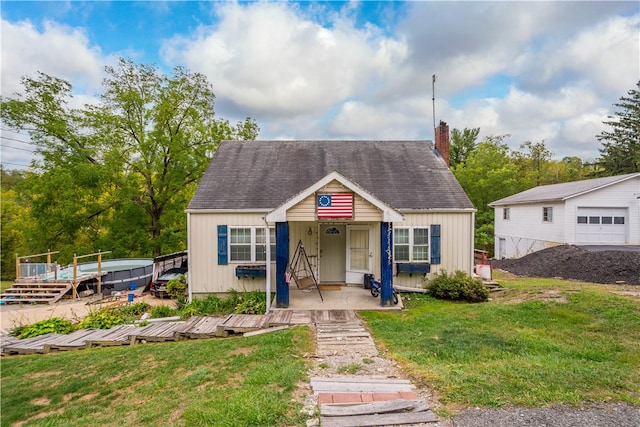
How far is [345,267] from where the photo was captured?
11.2m

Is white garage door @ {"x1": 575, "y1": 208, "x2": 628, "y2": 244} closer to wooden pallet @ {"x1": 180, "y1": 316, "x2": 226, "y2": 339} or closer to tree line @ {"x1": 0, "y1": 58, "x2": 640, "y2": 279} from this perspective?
wooden pallet @ {"x1": 180, "y1": 316, "x2": 226, "y2": 339}

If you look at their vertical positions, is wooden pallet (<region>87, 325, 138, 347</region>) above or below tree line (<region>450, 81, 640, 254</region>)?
below

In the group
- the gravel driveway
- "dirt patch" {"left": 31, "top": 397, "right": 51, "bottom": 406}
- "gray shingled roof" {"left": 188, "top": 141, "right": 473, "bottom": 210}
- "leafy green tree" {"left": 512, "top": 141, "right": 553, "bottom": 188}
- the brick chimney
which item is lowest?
"dirt patch" {"left": 31, "top": 397, "right": 51, "bottom": 406}

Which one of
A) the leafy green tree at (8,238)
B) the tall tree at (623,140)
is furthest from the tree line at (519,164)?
the leafy green tree at (8,238)

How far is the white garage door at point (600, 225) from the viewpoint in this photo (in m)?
17.8

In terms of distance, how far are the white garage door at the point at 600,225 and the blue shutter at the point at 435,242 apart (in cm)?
1311

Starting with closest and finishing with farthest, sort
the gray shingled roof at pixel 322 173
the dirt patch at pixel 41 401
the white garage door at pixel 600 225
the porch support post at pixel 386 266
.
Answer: the dirt patch at pixel 41 401 → the porch support post at pixel 386 266 → the gray shingled roof at pixel 322 173 → the white garage door at pixel 600 225

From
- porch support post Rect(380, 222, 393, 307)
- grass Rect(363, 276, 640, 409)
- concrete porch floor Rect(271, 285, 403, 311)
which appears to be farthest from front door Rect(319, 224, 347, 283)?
grass Rect(363, 276, 640, 409)

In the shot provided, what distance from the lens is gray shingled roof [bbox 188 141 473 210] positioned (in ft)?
35.9

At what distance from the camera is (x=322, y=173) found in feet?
40.9

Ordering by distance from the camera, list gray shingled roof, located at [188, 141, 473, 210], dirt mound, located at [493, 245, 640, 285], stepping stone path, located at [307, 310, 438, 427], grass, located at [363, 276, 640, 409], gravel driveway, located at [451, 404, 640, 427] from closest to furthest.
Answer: gravel driveway, located at [451, 404, 640, 427] < stepping stone path, located at [307, 310, 438, 427] < grass, located at [363, 276, 640, 409] < gray shingled roof, located at [188, 141, 473, 210] < dirt mound, located at [493, 245, 640, 285]

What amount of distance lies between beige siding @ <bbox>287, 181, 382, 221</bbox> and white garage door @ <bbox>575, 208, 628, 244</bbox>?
16599mm

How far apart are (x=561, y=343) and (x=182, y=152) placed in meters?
18.4

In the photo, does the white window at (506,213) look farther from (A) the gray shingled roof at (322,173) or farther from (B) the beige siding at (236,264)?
(B) the beige siding at (236,264)
